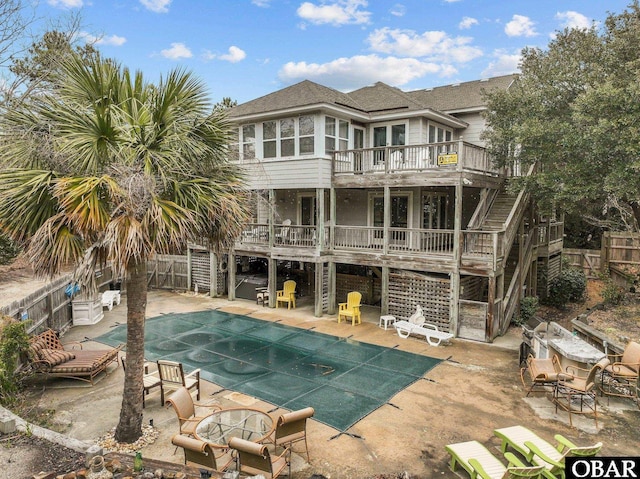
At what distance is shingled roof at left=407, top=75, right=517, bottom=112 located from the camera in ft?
60.8

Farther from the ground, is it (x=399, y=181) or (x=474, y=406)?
(x=399, y=181)

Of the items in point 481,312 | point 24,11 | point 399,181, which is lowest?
point 481,312

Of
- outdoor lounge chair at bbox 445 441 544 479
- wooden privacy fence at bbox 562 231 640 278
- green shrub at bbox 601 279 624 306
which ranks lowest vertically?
outdoor lounge chair at bbox 445 441 544 479

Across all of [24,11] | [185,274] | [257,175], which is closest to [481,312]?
[257,175]

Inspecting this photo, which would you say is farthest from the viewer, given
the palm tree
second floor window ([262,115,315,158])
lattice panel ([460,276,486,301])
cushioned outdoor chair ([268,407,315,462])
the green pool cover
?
second floor window ([262,115,315,158])

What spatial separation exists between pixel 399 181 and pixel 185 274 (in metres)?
12.0

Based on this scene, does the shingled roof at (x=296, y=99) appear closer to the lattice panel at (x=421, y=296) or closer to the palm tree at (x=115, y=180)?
the lattice panel at (x=421, y=296)

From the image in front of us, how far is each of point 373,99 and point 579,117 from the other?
892cm

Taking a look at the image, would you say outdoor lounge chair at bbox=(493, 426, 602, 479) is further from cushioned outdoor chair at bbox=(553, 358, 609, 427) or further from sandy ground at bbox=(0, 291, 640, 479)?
cushioned outdoor chair at bbox=(553, 358, 609, 427)

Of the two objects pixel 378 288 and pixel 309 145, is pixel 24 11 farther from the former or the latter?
pixel 378 288

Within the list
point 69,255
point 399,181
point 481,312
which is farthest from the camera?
point 399,181

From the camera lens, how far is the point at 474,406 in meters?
8.75

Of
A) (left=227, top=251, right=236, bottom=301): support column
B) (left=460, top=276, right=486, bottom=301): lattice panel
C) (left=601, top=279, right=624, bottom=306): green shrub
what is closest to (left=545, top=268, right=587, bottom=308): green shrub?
(left=601, top=279, right=624, bottom=306): green shrub

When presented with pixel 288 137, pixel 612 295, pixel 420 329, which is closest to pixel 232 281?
pixel 288 137
